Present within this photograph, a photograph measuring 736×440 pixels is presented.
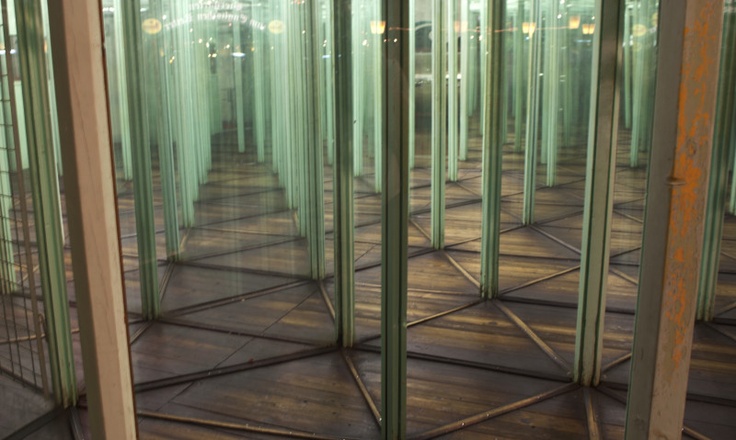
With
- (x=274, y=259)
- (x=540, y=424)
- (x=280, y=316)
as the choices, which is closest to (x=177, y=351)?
(x=280, y=316)

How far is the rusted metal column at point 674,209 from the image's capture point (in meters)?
1.29

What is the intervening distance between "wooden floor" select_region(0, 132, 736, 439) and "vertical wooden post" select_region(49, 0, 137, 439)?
70.5 inches

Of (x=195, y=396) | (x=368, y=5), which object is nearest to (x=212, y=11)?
(x=368, y=5)

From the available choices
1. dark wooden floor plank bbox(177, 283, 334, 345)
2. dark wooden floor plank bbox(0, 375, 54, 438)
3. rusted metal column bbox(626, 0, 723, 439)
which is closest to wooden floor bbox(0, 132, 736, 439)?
dark wooden floor plank bbox(177, 283, 334, 345)

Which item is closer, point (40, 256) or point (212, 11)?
point (40, 256)

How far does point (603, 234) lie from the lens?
11.0ft

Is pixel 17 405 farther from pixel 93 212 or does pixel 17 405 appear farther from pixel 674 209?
pixel 674 209

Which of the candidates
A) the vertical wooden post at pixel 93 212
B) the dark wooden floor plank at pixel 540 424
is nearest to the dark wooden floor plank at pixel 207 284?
the dark wooden floor plank at pixel 540 424

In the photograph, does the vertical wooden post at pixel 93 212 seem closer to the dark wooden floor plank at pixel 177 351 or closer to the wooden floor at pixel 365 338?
the wooden floor at pixel 365 338

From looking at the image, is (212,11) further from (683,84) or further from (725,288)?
(725,288)

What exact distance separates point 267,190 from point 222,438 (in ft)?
4.56

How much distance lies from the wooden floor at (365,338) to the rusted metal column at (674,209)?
170 cm

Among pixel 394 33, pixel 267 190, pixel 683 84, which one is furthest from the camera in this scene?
pixel 267 190

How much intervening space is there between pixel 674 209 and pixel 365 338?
2.72 meters
